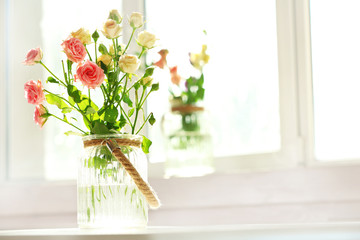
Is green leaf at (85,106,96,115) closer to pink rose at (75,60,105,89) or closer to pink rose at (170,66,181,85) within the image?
pink rose at (75,60,105,89)

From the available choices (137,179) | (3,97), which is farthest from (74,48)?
(3,97)

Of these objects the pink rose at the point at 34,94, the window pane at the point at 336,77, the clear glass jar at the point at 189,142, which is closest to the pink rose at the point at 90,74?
the pink rose at the point at 34,94

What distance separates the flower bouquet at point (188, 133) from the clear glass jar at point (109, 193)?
379 mm

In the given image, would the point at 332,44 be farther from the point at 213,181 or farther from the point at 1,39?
the point at 1,39

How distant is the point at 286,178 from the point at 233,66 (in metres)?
0.36

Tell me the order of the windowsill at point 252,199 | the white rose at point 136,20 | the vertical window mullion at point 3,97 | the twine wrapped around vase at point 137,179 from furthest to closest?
1. the vertical window mullion at point 3,97
2. the windowsill at point 252,199
3. the white rose at point 136,20
4. the twine wrapped around vase at point 137,179

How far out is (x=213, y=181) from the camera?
1.73 m

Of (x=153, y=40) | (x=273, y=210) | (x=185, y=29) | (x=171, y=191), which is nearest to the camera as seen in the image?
(x=153, y=40)

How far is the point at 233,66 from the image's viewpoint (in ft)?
5.95

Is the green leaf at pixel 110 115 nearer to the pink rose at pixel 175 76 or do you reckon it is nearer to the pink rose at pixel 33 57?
the pink rose at pixel 33 57

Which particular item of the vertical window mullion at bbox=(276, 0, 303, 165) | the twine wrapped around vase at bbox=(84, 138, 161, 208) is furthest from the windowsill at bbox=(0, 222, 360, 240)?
the vertical window mullion at bbox=(276, 0, 303, 165)

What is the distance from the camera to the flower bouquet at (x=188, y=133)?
5.80 feet

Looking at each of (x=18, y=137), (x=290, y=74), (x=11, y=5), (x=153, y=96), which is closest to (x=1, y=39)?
(x=11, y=5)

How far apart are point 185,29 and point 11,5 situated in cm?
62
